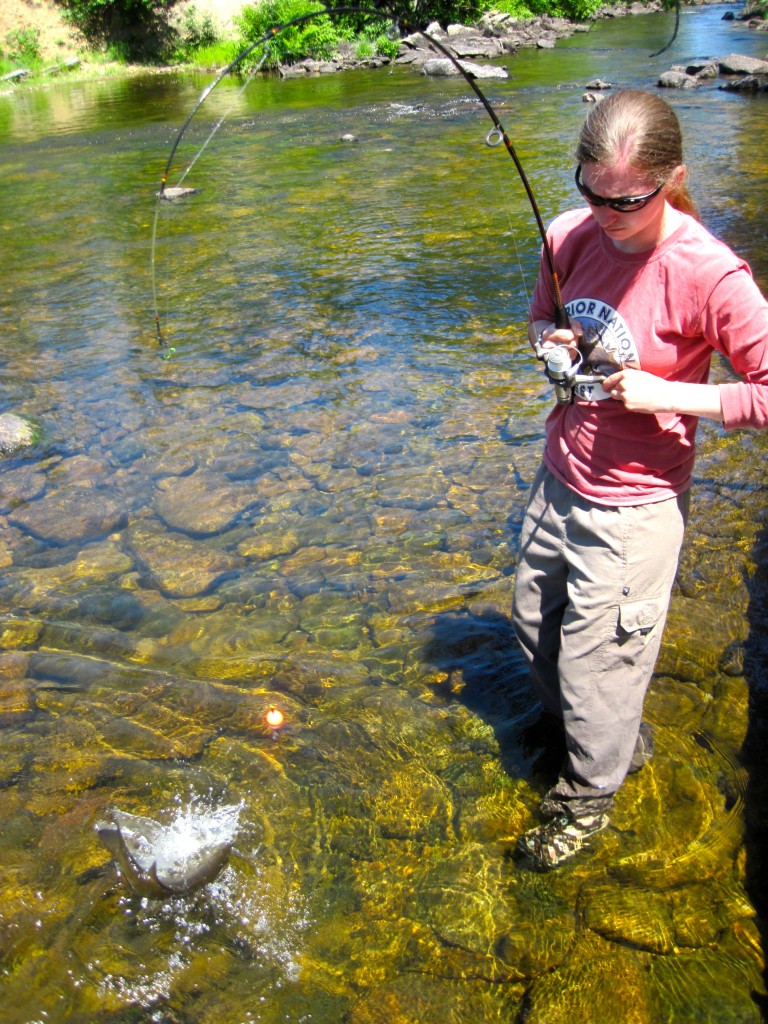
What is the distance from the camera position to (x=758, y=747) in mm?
3109

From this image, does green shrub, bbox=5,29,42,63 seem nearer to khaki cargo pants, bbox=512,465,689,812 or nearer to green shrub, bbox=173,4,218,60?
green shrub, bbox=173,4,218,60

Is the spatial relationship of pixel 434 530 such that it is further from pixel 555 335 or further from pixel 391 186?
pixel 391 186

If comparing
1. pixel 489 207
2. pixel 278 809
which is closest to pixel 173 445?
pixel 278 809

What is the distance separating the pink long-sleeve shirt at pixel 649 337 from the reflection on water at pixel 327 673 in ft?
3.90

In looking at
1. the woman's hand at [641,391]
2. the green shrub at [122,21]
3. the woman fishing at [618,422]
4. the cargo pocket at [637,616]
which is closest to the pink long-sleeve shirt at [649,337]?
the woman fishing at [618,422]

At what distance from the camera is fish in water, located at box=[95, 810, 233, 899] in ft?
8.84

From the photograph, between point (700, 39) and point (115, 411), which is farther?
point (700, 39)

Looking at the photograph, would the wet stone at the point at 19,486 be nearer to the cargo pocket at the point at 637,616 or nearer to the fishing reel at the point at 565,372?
the fishing reel at the point at 565,372

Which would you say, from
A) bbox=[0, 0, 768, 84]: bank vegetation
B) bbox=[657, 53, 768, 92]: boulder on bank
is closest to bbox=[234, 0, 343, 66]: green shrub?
bbox=[0, 0, 768, 84]: bank vegetation

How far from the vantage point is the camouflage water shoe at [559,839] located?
107 inches

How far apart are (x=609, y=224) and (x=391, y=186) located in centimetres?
1074

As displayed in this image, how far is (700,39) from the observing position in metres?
25.8

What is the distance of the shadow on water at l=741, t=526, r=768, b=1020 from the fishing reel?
149 cm

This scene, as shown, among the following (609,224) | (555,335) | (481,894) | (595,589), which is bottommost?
(481,894)
